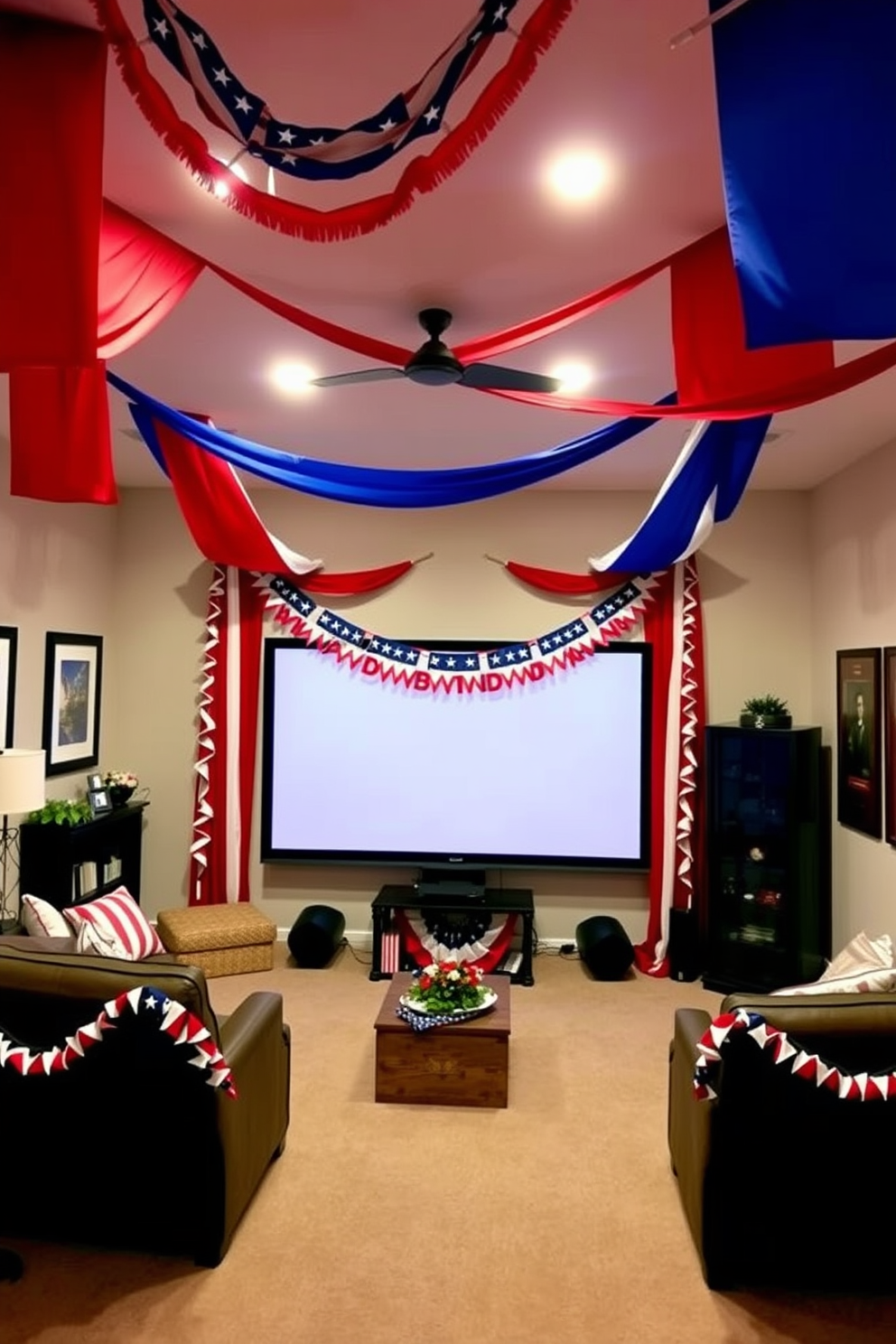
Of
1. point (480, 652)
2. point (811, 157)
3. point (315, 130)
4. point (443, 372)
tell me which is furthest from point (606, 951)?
point (315, 130)

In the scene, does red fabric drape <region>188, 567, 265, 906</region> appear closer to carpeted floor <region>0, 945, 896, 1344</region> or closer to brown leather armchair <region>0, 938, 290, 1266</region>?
carpeted floor <region>0, 945, 896, 1344</region>

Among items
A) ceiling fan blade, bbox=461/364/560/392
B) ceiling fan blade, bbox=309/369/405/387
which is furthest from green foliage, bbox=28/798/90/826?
ceiling fan blade, bbox=461/364/560/392

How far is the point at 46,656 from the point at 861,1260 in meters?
4.58

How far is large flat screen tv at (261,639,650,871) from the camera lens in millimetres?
5387

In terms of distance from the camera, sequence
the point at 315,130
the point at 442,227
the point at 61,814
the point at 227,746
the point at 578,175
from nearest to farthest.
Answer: the point at 315,130 < the point at 578,175 < the point at 442,227 < the point at 61,814 < the point at 227,746

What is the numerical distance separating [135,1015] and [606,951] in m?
3.30

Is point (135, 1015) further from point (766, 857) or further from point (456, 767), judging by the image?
point (766, 857)

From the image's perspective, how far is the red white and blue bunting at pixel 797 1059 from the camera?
7.20 ft

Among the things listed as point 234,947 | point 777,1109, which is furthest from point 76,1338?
point 234,947

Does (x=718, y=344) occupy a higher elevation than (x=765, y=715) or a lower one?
higher

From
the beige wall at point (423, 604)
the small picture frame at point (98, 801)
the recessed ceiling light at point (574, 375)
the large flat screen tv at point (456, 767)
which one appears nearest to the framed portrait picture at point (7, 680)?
the beige wall at point (423, 604)

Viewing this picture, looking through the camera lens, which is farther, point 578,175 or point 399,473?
point 399,473

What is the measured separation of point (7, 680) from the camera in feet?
14.7

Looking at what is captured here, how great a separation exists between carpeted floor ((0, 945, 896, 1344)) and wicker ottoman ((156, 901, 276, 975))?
1.31 meters
